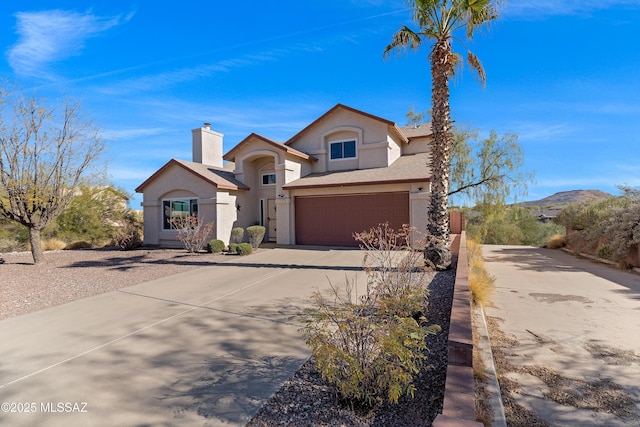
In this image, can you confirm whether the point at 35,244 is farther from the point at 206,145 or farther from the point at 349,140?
the point at 349,140

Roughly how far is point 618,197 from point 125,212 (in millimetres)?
29021

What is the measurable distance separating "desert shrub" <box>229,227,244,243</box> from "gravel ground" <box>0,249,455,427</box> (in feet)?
8.37

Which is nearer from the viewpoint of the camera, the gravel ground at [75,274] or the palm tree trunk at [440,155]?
the gravel ground at [75,274]

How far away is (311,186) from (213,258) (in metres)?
6.04

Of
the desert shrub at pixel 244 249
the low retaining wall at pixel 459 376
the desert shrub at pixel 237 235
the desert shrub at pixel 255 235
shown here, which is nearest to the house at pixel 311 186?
the desert shrub at pixel 237 235

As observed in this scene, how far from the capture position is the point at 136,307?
7.04 metres

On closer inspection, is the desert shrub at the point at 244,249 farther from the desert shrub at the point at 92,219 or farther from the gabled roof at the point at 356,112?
the desert shrub at the point at 92,219

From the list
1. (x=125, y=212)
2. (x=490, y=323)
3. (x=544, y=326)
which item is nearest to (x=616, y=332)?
(x=544, y=326)

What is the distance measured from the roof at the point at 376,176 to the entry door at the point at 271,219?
2.55 metres

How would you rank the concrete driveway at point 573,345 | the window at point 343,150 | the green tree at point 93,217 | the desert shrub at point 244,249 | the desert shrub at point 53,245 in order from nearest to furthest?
the concrete driveway at point 573,345 < the desert shrub at point 244,249 < the desert shrub at point 53,245 < the window at point 343,150 < the green tree at point 93,217

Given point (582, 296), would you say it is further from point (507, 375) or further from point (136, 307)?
point (136, 307)

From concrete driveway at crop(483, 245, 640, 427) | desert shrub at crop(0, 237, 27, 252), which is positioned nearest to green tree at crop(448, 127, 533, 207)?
concrete driveway at crop(483, 245, 640, 427)

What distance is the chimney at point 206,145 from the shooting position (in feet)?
67.5

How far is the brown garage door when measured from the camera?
1547cm
